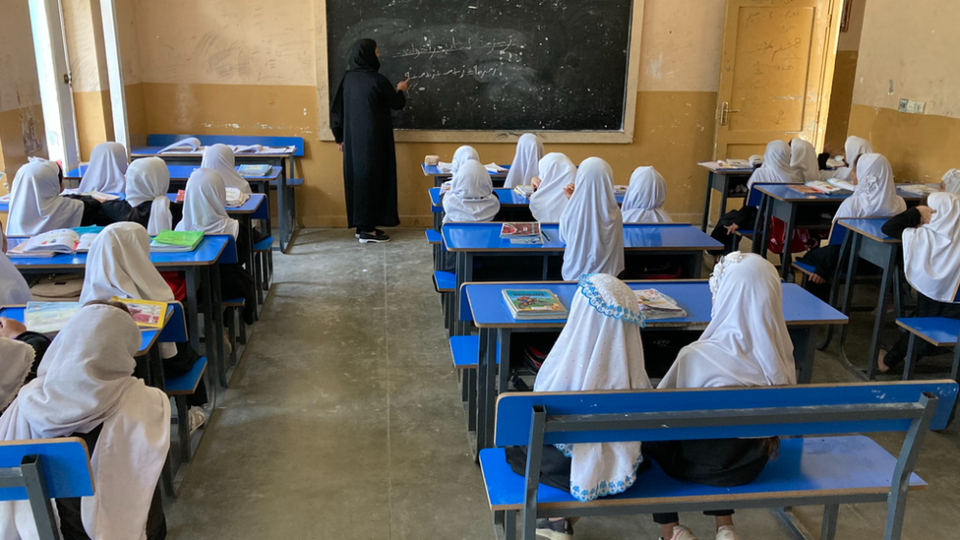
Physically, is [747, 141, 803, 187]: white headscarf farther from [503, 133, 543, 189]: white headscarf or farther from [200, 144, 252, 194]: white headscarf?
[200, 144, 252, 194]: white headscarf

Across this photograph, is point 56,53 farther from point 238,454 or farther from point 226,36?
point 238,454

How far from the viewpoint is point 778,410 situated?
6.91ft

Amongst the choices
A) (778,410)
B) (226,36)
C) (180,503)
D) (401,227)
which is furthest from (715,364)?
(226,36)

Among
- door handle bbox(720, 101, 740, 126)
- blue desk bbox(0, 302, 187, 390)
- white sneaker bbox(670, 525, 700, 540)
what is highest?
door handle bbox(720, 101, 740, 126)

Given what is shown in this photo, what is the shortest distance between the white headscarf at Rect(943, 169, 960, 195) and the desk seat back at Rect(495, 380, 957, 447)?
4.01 meters

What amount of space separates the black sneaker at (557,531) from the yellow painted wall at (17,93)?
414cm

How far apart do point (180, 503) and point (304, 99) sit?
5.23m

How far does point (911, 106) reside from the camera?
20.9 feet

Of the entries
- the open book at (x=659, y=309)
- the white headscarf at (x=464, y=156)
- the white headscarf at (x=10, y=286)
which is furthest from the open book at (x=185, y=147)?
the open book at (x=659, y=309)

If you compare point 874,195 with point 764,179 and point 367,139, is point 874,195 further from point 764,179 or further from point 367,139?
point 367,139

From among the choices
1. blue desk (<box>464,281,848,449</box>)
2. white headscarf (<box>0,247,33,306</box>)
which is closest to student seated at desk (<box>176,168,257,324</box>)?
white headscarf (<box>0,247,33,306</box>)

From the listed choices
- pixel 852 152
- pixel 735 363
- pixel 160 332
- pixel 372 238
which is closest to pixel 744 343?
pixel 735 363

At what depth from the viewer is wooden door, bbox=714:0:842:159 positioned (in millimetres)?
7688

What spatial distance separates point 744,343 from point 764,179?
14.5 ft
